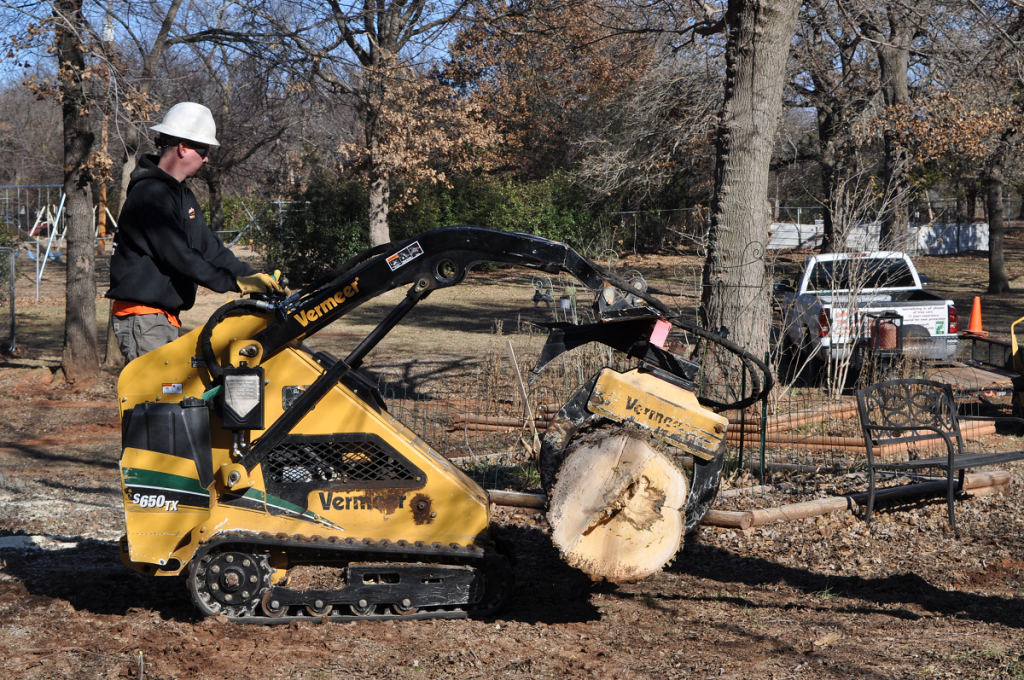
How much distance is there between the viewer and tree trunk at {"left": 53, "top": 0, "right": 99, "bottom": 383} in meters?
11.3

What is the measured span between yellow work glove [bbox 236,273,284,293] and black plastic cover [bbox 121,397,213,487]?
1.92 feet

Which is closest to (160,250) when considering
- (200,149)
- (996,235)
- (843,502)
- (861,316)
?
(200,149)

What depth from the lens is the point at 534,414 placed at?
8414 millimetres

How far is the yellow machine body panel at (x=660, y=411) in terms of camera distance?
4.42m

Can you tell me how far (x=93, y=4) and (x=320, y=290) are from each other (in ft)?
30.3

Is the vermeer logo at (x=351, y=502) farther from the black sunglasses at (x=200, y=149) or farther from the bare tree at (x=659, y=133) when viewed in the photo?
the bare tree at (x=659, y=133)

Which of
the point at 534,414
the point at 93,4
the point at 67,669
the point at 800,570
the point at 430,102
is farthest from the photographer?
the point at 430,102

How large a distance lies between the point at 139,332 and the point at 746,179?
610cm

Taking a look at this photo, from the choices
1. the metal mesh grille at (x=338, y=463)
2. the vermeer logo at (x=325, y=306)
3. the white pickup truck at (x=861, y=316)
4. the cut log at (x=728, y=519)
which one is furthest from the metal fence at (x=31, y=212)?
the cut log at (x=728, y=519)

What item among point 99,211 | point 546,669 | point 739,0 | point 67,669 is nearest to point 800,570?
point 546,669

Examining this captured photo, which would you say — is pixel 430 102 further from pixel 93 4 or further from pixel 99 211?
pixel 99 211

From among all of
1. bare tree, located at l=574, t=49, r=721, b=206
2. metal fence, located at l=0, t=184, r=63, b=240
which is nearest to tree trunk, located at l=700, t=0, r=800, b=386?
bare tree, located at l=574, t=49, r=721, b=206

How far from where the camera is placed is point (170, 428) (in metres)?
4.29

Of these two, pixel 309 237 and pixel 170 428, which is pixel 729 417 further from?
pixel 309 237
